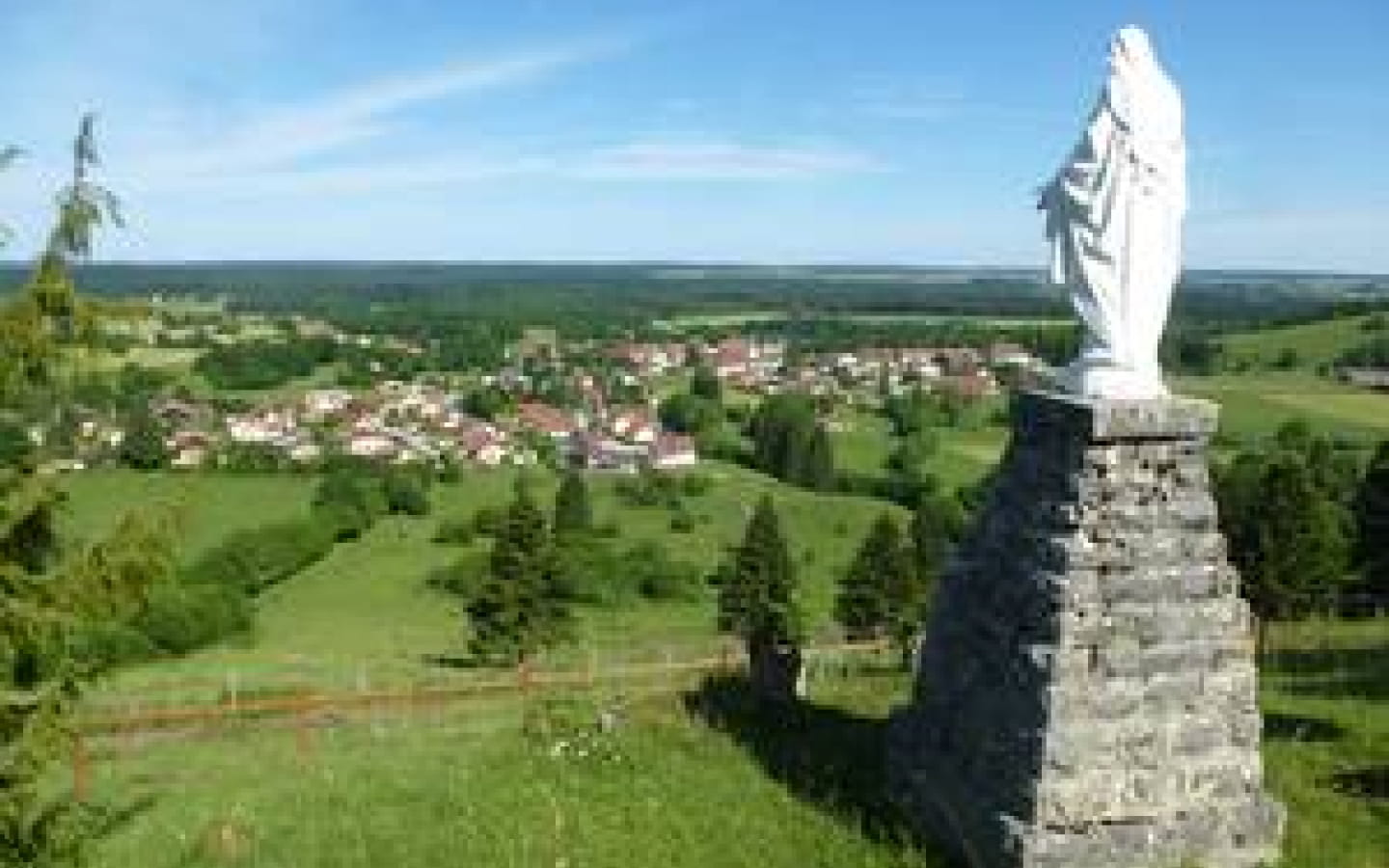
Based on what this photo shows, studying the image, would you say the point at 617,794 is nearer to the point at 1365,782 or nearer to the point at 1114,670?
the point at 1114,670

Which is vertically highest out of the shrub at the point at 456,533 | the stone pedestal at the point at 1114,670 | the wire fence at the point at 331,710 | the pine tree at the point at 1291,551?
the stone pedestal at the point at 1114,670

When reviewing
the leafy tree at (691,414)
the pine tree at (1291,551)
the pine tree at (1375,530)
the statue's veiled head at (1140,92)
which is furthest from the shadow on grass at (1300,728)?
the leafy tree at (691,414)

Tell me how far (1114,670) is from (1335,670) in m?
11.9

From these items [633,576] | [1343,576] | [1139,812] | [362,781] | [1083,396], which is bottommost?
[633,576]

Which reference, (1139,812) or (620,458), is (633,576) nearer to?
(620,458)

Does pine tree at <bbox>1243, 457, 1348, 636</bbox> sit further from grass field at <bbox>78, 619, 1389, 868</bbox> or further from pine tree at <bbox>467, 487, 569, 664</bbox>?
grass field at <bbox>78, 619, 1389, 868</bbox>

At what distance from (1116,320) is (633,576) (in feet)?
207

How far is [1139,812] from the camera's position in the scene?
38.1 feet

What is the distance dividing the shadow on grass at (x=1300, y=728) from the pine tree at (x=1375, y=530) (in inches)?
1187

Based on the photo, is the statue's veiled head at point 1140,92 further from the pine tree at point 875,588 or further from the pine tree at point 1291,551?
the pine tree at point 875,588

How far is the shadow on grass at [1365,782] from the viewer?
14078 mm

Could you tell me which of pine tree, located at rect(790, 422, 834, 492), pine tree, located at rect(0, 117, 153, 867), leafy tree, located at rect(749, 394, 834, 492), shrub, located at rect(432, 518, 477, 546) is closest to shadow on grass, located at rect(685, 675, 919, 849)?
pine tree, located at rect(0, 117, 153, 867)

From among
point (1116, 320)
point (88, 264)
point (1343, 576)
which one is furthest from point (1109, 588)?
point (1343, 576)

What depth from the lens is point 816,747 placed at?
48.7ft
